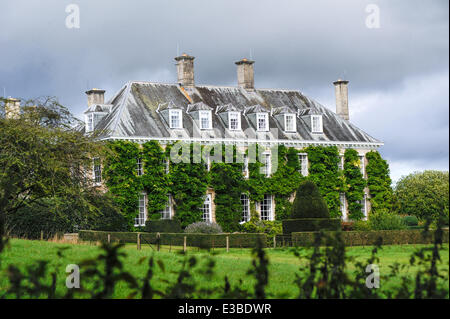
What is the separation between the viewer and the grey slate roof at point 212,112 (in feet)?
125

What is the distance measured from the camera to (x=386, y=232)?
95.0 feet

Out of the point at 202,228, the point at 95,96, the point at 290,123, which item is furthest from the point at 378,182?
the point at 95,96

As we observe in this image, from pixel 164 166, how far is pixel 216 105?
624 cm

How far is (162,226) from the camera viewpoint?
35938 millimetres

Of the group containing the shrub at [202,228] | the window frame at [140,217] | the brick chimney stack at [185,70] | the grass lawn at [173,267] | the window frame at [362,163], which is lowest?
the grass lawn at [173,267]

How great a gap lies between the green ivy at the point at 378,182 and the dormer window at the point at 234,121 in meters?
9.31

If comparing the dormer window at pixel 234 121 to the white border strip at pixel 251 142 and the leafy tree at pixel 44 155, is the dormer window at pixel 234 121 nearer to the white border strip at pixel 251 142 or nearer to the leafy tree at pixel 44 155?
the white border strip at pixel 251 142

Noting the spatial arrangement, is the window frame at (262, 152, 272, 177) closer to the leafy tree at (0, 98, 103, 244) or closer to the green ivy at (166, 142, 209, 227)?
the green ivy at (166, 142, 209, 227)

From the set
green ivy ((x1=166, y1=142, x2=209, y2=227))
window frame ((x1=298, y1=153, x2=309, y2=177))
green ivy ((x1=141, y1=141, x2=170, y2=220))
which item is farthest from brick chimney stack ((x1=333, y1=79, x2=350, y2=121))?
green ivy ((x1=141, y1=141, x2=170, y2=220))

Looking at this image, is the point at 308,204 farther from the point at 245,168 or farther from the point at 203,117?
the point at 203,117

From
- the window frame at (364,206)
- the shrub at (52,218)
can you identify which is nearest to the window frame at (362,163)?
the window frame at (364,206)

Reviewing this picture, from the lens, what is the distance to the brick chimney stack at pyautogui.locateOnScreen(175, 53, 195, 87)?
42656mm
